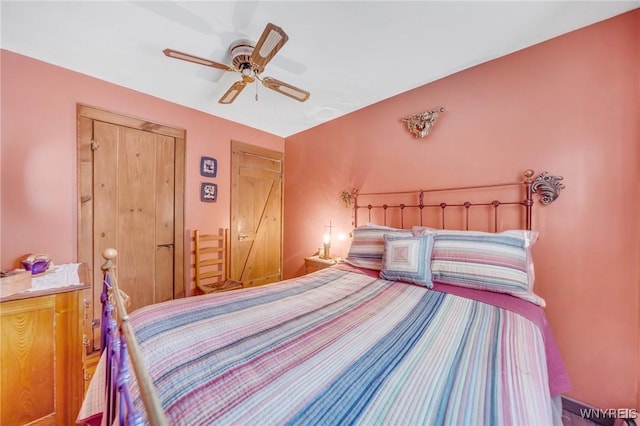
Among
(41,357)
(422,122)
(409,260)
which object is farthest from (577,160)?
(41,357)

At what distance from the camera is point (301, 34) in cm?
161

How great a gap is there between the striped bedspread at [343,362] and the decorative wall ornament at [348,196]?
5.29 feet

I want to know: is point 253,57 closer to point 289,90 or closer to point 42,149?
point 289,90

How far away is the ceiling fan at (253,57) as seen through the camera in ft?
4.25

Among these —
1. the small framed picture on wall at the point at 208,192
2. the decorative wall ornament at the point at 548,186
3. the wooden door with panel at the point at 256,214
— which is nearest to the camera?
the decorative wall ornament at the point at 548,186

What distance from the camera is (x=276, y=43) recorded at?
1340mm

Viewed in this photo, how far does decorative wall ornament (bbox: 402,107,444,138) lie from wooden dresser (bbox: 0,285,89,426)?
282 cm

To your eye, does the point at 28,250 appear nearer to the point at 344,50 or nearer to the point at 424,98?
the point at 344,50

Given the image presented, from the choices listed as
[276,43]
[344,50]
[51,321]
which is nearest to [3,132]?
[51,321]

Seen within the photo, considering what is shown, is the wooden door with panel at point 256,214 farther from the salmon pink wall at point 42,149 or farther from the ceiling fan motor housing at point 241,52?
the ceiling fan motor housing at point 241,52

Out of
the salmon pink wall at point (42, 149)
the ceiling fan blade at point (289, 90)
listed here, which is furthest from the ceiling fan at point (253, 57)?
the salmon pink wall at point (42, 149)

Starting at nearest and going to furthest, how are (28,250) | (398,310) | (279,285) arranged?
1. (398,310)
2. (279,285)
3. (28,250)

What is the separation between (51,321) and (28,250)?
90cm

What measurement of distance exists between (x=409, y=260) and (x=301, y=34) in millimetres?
1757
